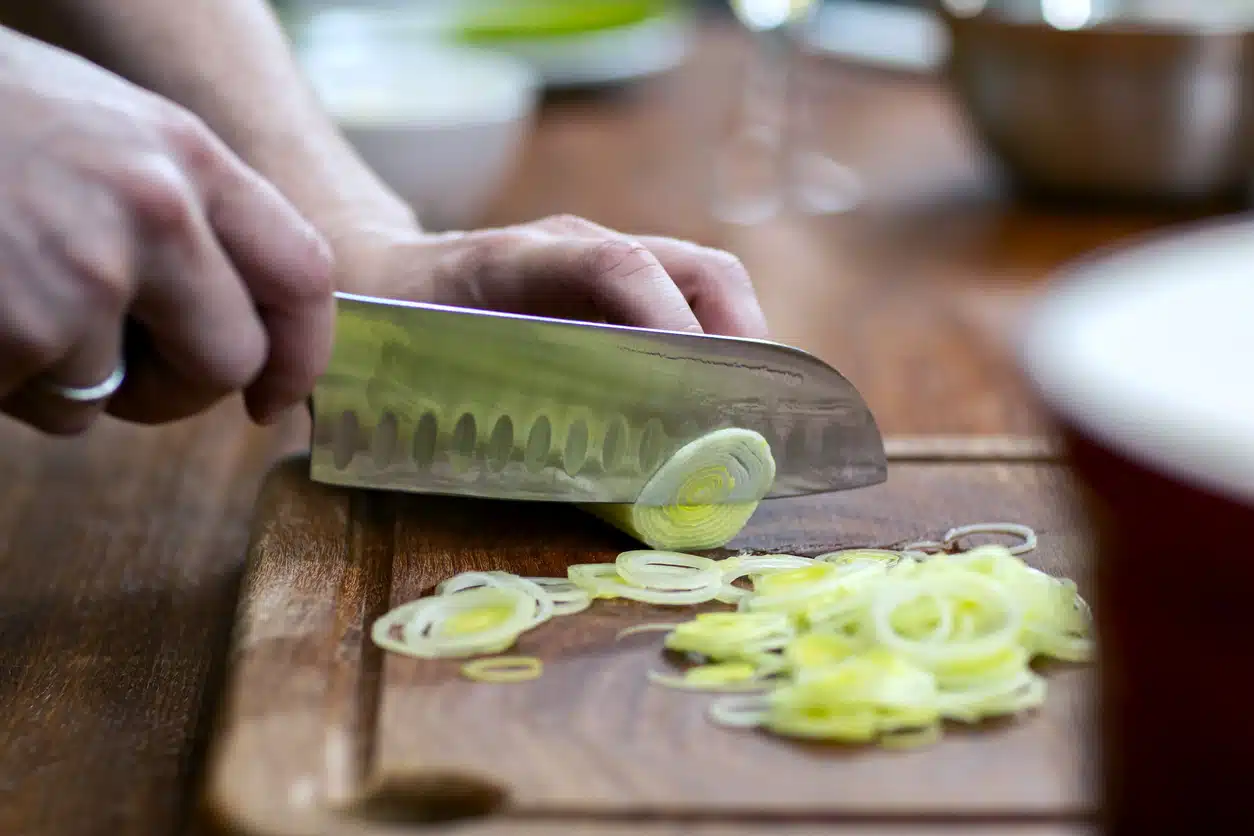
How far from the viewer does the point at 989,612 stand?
1.02 meters

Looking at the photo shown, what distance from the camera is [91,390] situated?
94 cm

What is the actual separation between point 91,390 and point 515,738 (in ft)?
1.12

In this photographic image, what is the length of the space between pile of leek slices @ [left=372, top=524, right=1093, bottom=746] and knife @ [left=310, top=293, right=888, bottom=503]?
0.29 ft

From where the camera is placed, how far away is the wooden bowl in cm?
55

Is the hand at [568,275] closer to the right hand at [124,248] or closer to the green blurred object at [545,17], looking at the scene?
the right hand at [124,248]

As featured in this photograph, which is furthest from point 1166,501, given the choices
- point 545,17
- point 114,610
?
point 545,17

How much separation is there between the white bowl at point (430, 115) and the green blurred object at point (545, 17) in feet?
0.93

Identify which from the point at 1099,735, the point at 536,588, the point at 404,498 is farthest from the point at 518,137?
the point at 1099,735

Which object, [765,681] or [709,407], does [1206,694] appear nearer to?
[765,681]

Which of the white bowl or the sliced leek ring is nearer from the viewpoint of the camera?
the sliced leek ring

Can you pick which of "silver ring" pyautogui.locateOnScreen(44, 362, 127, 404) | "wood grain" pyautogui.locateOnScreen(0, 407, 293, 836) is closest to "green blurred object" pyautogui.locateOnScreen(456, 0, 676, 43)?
"wood grain" pyautogui.locateOnScreen(0, 407, 293, 836)

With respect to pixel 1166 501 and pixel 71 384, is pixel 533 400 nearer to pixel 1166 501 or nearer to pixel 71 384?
pixel 71 384

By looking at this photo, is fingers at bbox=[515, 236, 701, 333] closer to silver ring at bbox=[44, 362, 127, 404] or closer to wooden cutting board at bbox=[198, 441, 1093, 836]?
wooden cutting board at bbox=[198, 441, 1093, 836]

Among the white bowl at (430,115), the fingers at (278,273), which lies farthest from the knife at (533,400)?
the white bowl at (430,115)
